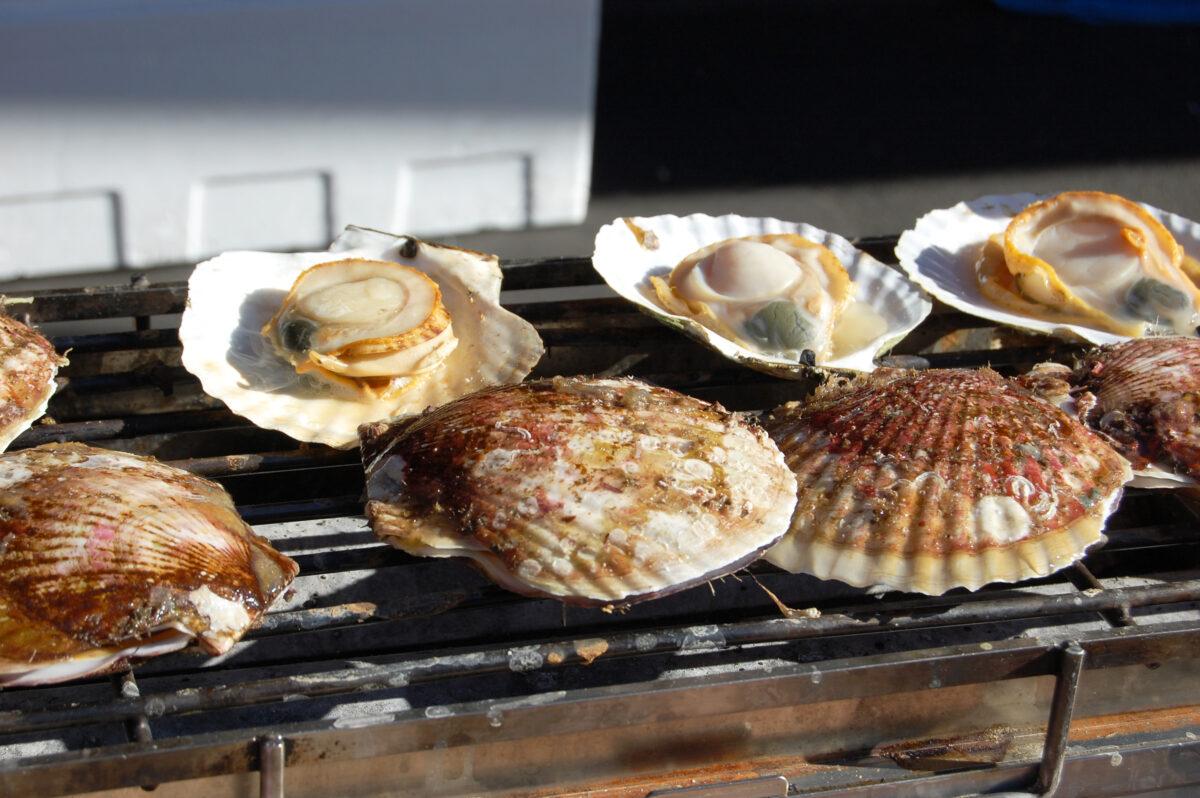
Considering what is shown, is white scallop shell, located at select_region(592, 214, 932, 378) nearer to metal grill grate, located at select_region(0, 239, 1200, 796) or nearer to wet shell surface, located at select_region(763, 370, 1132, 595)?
wet shell surface, located at select_region(763, 370, 1132, 595)

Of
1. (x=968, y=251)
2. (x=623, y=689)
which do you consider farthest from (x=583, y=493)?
(x=968, y=251)

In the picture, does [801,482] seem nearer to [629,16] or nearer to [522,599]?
[522,599]

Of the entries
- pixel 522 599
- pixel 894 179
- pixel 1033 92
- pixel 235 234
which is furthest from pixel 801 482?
pixel 1033 92

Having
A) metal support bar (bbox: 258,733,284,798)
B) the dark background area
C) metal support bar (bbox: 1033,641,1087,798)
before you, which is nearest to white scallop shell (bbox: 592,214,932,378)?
metal support bar (bbox: 1033,641,1087,798)

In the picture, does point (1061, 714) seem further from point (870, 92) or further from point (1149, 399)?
point (870, 92)

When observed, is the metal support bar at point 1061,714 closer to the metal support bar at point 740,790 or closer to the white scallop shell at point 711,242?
the metal support bar at point 740,790

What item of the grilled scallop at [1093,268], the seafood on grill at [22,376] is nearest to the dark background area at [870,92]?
the grilled scallop at [1093,268]
